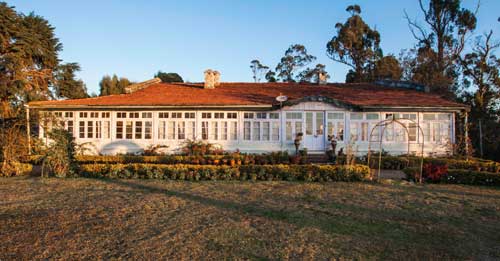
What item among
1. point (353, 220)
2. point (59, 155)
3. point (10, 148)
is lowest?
point (353, 220)

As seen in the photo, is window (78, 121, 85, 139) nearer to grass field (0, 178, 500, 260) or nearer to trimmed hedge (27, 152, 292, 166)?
trimmed hedge (27, 152, 292, 166)

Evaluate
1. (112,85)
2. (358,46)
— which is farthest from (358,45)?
(112,85)

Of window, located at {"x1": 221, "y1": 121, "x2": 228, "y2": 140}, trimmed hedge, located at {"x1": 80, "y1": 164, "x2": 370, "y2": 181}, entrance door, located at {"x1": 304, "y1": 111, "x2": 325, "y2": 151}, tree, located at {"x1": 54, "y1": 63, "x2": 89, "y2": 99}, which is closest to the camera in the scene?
trimmed hedge, located at {"x1": 80, "y1": 164, "x2": 370, "y2": 181}

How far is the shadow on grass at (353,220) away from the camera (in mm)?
5438

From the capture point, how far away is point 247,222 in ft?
20.5

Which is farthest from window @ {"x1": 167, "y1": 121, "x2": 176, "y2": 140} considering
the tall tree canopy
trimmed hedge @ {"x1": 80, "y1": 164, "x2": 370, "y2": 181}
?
the tall tree canopy

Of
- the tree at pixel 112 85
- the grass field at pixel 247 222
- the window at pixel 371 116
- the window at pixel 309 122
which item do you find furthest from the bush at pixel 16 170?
the tree at pixel 112 85

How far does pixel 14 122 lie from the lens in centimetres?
1323

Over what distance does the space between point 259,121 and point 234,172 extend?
23.1ft

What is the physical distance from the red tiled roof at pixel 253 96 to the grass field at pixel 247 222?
8895 mm

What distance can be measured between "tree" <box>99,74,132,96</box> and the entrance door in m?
23.0

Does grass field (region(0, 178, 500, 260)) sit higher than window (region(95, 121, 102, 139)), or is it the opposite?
window (region(95, 121, 102, 139))

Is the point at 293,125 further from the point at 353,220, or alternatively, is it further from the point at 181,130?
the point at 353,220

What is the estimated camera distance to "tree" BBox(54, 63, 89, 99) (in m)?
28.4
